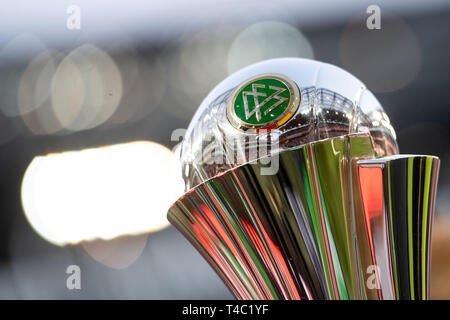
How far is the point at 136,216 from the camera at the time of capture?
5.57 meters

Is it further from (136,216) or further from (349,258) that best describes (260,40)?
(349,258)

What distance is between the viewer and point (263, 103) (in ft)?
2.54

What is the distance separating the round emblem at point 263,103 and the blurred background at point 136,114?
4.10 metres

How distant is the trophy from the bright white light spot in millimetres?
4731

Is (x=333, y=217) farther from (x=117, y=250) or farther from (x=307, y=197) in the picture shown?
(x=117, y=250)

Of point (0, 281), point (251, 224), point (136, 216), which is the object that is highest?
point (136, 216)

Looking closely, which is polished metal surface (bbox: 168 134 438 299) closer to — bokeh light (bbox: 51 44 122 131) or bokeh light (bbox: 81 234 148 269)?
bokeh light (bbox: 81 234 148 269)

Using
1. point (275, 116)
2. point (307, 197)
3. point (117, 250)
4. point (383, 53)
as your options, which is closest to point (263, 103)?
point (275, 116)

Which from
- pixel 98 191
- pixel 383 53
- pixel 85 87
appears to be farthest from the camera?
pixel 98 191

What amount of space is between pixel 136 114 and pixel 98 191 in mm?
914

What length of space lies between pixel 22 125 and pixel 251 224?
533 cm
